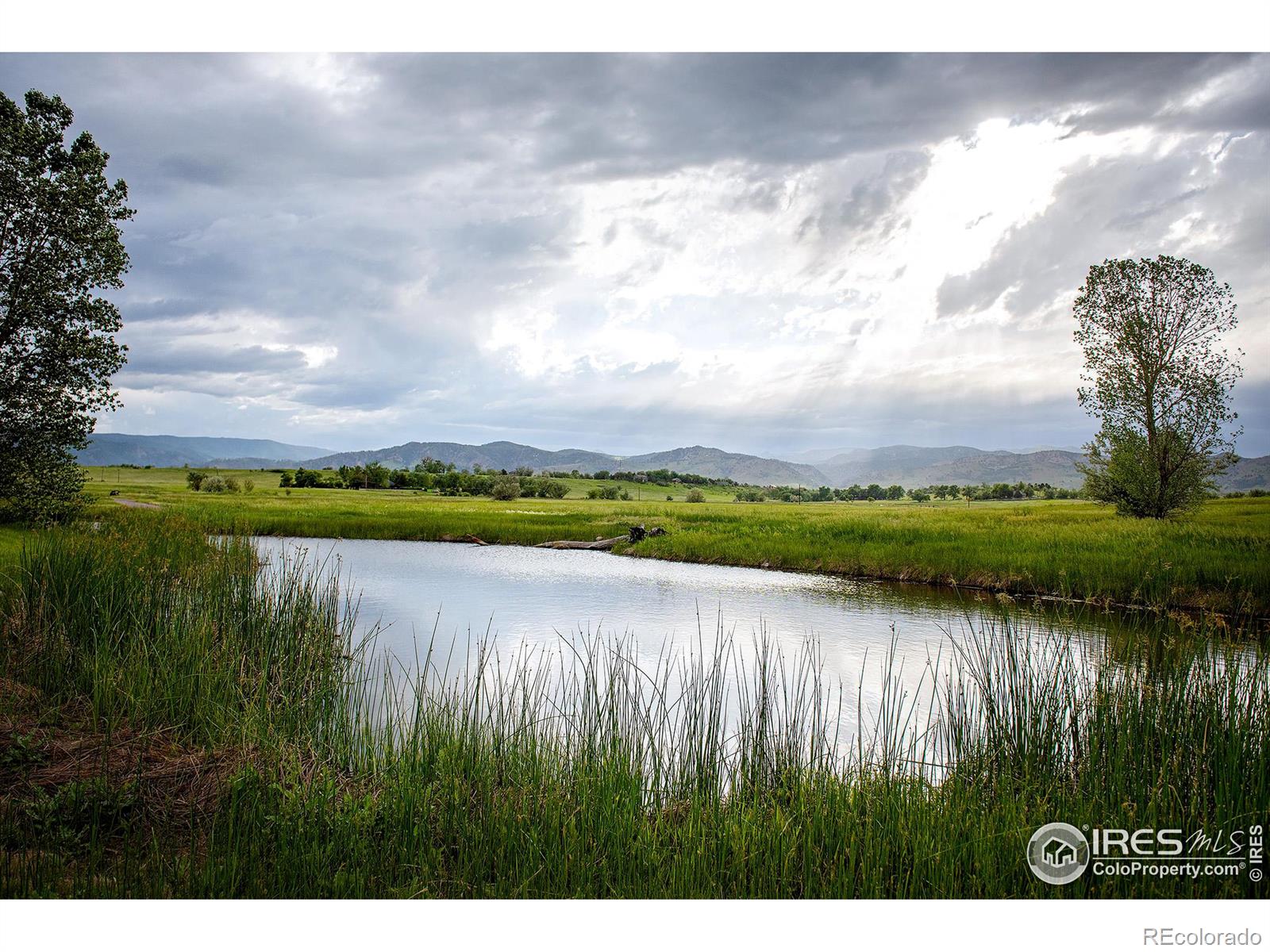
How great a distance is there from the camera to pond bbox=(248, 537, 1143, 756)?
9.37 m

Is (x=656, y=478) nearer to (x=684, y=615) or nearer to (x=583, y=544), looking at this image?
(x=583, y=544)

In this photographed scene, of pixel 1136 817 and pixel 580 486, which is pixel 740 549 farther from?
pixel 580 486

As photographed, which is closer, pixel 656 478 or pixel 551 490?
pixel 551 490

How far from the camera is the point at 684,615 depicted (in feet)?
44.5

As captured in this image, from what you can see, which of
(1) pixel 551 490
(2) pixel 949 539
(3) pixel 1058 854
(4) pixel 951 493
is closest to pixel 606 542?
(2) pixel 949 539

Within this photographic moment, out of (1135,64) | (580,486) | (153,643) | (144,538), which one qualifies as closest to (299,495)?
(580,486)

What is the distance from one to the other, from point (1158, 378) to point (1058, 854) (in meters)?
21.2

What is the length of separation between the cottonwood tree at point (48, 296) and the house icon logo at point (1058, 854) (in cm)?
1601

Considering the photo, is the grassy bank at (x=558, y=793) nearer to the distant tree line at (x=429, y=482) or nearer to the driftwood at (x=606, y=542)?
the driftwood at (x=606, y=542)

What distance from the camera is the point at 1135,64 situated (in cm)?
712

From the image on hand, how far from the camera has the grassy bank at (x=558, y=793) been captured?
3723 millimetres

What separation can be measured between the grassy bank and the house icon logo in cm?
6
